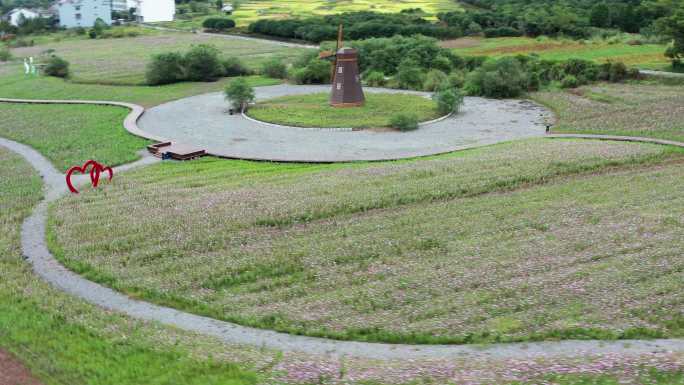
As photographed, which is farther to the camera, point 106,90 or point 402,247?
point 106,90

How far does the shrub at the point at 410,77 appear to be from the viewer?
56562 millimetres

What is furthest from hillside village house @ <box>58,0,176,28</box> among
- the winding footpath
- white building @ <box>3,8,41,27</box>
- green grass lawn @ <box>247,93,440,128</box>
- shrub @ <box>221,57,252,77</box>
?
the winding footpath

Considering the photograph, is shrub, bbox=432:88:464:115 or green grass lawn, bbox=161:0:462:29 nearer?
shrub, bbox=432:88:464:115

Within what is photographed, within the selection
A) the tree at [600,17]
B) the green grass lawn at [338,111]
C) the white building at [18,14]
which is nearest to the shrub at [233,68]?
the green grass lawn at [338,111]

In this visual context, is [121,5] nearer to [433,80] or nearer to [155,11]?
[155,11]

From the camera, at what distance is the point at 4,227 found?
25.3 metres

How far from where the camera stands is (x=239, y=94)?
48.0 meters

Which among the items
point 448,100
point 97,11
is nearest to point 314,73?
point 448,100

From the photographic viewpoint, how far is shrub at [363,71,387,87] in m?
58.4

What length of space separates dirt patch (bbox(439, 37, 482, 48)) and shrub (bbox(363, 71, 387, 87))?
2131cm

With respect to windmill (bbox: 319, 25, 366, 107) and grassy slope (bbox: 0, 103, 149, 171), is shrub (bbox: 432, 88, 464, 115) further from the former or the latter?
grassy slope (bbox: 0, 103, 149, 171)

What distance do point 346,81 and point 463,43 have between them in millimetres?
38043

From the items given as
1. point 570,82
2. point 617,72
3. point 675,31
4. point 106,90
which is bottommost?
point 106,90

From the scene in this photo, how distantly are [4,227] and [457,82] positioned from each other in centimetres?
3865
